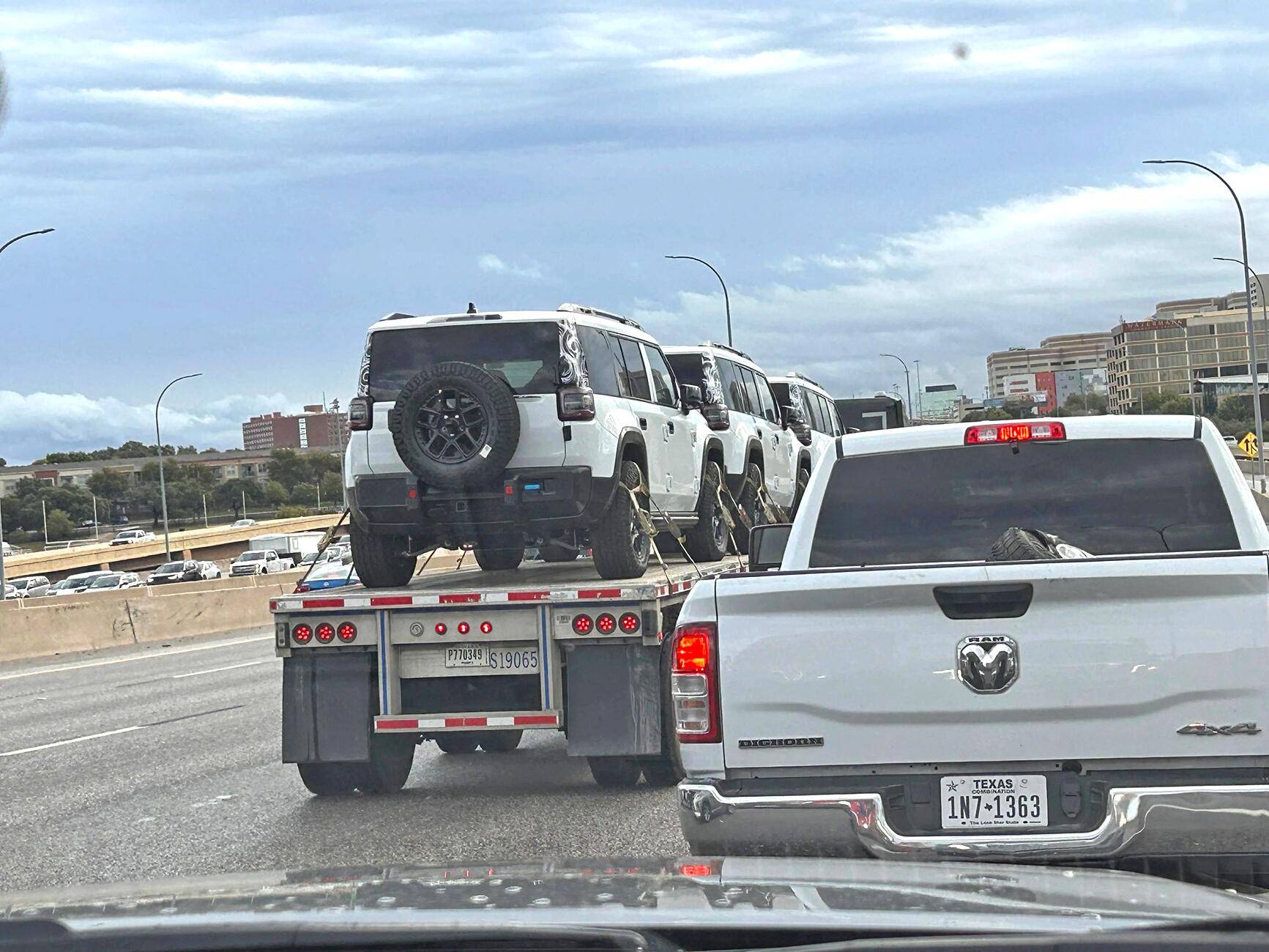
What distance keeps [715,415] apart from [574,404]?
3557 millimetres

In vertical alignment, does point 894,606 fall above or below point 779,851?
above

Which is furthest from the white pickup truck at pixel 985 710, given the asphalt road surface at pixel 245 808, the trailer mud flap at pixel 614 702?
the trailer mud flap at pixel 614 702

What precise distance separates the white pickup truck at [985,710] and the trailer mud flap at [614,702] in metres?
3.75

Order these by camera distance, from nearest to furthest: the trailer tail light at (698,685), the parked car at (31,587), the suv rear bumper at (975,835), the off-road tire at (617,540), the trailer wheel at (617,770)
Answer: the suv rear bumper at (975,835) < the trailer tail light at (698,685) < the trailer wheel at (617,770) < the off-road tire at (617,540) < the parked car at (31,587)

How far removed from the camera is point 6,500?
5910 inches

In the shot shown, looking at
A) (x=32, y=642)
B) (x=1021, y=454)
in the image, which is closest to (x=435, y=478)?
(x=1021, y=454)

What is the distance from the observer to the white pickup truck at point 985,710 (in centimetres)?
468

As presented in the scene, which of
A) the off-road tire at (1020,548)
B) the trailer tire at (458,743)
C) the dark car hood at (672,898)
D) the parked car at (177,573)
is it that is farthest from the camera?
the parked car at (177,573)

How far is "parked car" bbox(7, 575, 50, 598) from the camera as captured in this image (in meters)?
72.8

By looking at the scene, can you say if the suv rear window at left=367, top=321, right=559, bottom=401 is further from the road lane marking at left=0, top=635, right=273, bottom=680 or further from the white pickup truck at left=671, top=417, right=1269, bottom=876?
the road lane marking at left=0, top=635, right=273, bottom=680

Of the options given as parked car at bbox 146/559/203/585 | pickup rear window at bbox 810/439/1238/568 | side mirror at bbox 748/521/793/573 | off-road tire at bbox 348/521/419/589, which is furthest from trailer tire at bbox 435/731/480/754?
parked car at bbox 146/559/203/585

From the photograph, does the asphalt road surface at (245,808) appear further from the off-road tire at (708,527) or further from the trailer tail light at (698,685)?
the off-road tire at (708,527)

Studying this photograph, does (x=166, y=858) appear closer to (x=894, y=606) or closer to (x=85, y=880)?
(x=85, y=880)

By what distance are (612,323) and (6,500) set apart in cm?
15072
